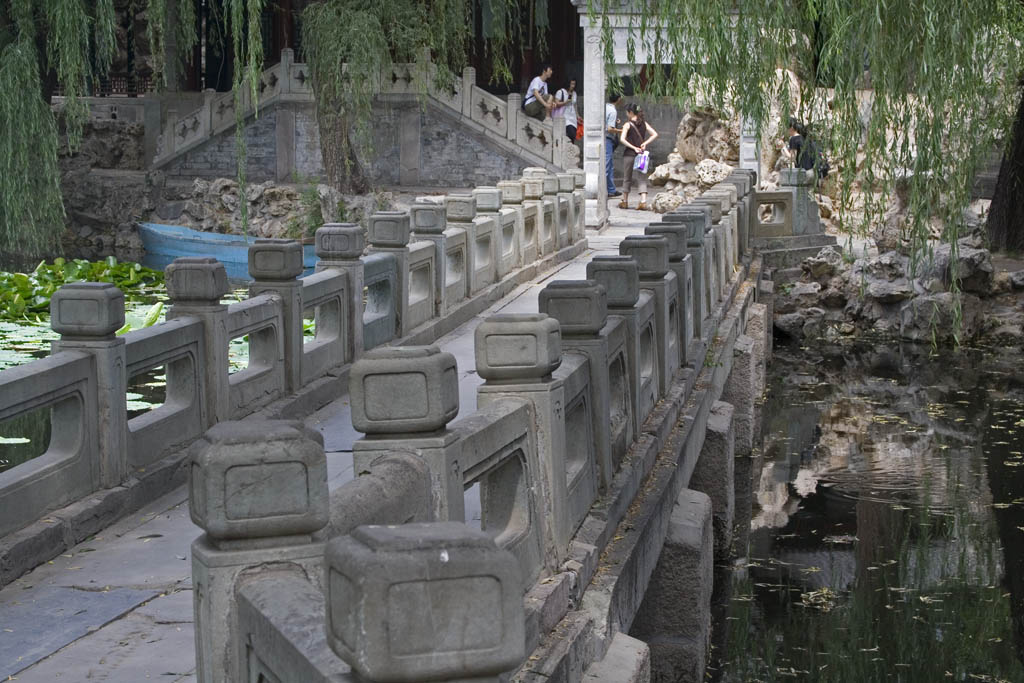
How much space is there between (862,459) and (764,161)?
10128 mm

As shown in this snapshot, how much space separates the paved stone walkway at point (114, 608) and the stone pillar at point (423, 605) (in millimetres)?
2006

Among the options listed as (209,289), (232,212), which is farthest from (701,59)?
(232,212)

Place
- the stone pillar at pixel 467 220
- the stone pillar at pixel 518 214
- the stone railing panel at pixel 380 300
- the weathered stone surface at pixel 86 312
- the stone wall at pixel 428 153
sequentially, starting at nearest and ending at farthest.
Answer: the weathered stone surface at pixel 86 312, the stone railing panel at pixel 380 300, the stone pillar at pixel 467 220, the stone pillar at pixel 518 214, the stone wall at pixel 428 153

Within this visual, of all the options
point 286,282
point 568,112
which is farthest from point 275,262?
point 568,112

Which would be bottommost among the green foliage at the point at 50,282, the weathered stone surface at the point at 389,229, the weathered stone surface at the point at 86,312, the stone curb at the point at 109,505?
the stone curb at the point at 109,505

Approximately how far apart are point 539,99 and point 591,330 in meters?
17.8

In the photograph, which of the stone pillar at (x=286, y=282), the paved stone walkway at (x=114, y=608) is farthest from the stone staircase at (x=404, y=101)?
the paved stone walkway at (x=114, y=608)

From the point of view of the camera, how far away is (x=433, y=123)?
24328 millimetres

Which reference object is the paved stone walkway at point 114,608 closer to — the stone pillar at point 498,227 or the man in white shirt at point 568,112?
the stone pillar at point 498,227

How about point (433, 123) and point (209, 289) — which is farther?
point (433, 123)

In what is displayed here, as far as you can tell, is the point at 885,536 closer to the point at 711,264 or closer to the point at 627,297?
the point at 711,264

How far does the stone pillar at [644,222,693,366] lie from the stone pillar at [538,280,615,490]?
338 cm

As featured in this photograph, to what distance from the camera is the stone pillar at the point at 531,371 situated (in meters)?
4.38

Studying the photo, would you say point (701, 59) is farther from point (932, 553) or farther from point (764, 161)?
point (764, 161)
